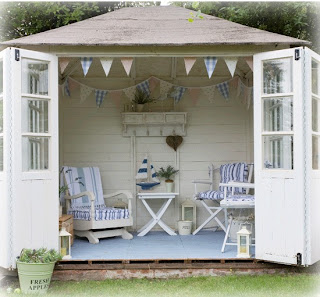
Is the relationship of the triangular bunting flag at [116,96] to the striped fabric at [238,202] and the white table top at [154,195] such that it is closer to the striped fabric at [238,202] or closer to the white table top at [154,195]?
the white table top at [154,195]

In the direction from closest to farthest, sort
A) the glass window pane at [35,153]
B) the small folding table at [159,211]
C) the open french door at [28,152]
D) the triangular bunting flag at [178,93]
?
the open french door at [28,152] → the glass window pane at [35,153] → the small folding table at [159,211] → the triangular bunting flag at [178,93]

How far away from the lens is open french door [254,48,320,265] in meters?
5.26

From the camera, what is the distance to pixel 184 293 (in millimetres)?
5031

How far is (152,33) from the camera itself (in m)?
5.82

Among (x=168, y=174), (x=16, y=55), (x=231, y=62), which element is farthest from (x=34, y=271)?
(x=168, y=174)

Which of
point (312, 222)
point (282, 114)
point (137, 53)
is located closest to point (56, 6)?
point (137, 53)

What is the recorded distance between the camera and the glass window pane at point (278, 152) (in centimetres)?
536

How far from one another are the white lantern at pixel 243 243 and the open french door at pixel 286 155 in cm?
13

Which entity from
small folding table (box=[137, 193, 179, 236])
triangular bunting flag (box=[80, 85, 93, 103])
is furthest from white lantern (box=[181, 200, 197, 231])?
triangular bunting flag (box=[80, 85, 93, 103])

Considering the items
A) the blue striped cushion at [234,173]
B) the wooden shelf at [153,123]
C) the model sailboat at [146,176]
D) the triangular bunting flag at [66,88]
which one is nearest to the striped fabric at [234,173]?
the blue striped cushion at [234,173]

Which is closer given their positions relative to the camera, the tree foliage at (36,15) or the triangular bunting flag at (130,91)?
the triangular bunting flag at (130,91)

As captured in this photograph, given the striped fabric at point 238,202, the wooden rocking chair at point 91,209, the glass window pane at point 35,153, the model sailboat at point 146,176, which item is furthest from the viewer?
the model sailboat at point 146,176

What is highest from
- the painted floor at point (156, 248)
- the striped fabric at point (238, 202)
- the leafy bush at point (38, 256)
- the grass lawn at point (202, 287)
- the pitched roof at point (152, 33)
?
the pitched roof at point (152, 33)

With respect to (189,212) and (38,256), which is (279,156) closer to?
(38,256)
